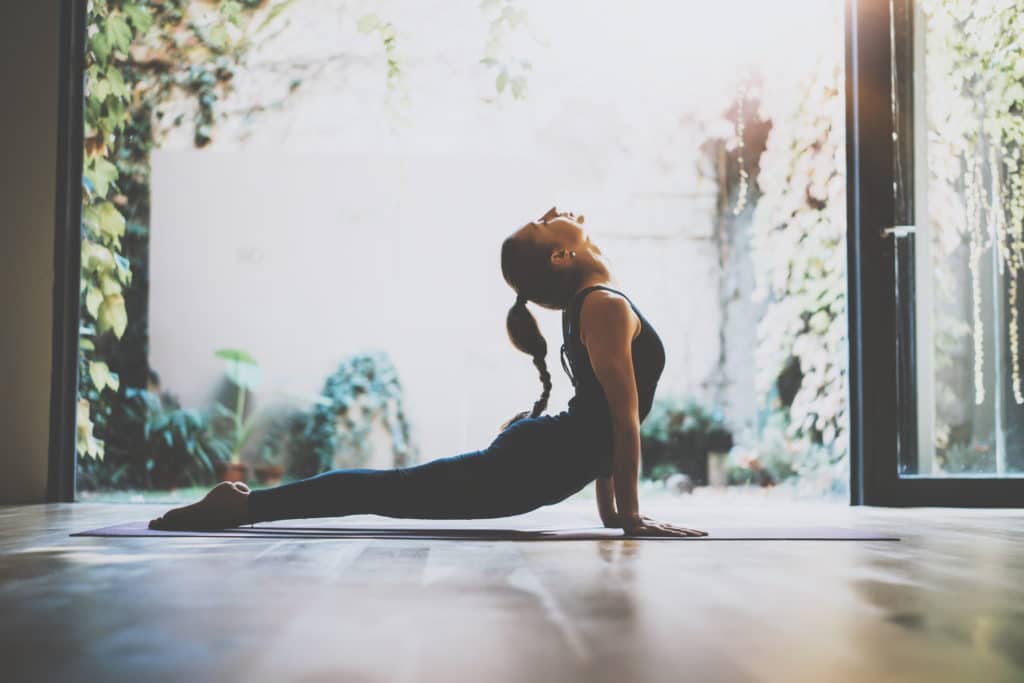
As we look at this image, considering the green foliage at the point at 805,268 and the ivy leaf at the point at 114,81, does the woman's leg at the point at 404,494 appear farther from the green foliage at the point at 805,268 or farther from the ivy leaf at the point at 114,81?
the green foliage at the point at 805,268

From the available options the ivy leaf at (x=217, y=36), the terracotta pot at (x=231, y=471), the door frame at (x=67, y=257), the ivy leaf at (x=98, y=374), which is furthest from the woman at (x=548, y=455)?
the ivy leaf at (x=217, y=36)

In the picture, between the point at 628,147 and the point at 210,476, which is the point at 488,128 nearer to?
the point at 628,147

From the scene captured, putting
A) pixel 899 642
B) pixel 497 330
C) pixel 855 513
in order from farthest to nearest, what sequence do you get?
pixel 497 330 → pixel 855 513 → pixel 899 642

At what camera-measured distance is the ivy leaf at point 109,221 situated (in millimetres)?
3225

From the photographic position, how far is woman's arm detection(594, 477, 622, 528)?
1.93 m

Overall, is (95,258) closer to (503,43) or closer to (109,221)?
(109,221)

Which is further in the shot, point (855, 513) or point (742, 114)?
point (742, 114)

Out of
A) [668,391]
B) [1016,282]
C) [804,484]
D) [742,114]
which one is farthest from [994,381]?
[742,114]

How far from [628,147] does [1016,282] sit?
8.91 ft

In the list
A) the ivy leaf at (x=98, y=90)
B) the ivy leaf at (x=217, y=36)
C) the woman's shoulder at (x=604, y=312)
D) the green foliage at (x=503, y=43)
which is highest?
the ivy leaf at (x=217, y=36)

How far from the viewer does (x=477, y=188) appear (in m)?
5.32

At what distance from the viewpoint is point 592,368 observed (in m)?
1.74

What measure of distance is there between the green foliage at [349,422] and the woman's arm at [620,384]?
11.5 feet

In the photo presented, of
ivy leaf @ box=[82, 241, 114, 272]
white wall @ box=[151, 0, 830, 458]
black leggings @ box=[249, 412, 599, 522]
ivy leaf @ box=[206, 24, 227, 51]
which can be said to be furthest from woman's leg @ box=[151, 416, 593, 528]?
ivy leaf @ box=[206, 24, 227, 51]
